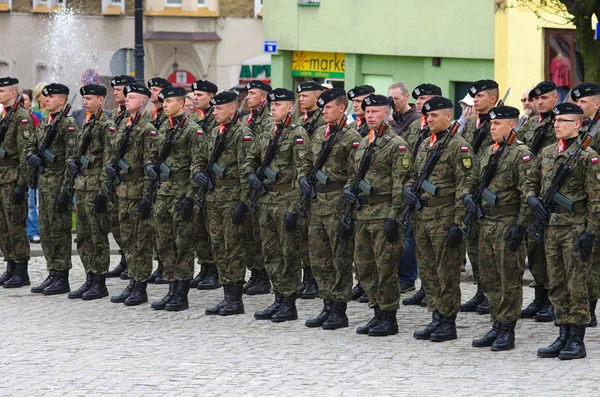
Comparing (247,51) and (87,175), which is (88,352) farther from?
(247,51)

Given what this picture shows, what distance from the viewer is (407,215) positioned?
1234 cm

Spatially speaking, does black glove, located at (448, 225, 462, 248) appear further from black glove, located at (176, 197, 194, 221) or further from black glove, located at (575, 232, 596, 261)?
black glove, located at (176, 197, 194, 221)

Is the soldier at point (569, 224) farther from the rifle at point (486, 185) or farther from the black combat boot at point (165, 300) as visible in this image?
the black combat boot at point (165, 300)

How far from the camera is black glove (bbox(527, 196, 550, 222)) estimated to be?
11359 mm

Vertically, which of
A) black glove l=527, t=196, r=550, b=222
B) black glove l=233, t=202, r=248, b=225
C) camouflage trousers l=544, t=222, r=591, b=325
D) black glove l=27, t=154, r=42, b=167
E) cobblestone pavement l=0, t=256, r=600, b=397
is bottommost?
cobblestone pavement l=0, t=256, r=600, b=397

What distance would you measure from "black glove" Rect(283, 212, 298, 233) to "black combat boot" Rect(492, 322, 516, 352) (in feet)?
7.42

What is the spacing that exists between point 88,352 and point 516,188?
371 cm

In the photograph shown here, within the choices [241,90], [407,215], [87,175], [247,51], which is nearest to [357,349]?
[407,215]

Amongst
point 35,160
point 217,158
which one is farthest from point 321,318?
point 35,160

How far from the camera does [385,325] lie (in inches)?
498

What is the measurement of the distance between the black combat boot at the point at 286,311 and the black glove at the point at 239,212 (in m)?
0.85

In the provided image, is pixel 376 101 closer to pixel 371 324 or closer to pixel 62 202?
pixel 371 324

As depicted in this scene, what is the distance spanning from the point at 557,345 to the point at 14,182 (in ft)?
21.9

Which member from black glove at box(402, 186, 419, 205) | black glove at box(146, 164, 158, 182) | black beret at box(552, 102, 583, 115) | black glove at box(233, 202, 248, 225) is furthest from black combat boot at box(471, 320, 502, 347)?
black glove at box(146, 164, 158, 182)
